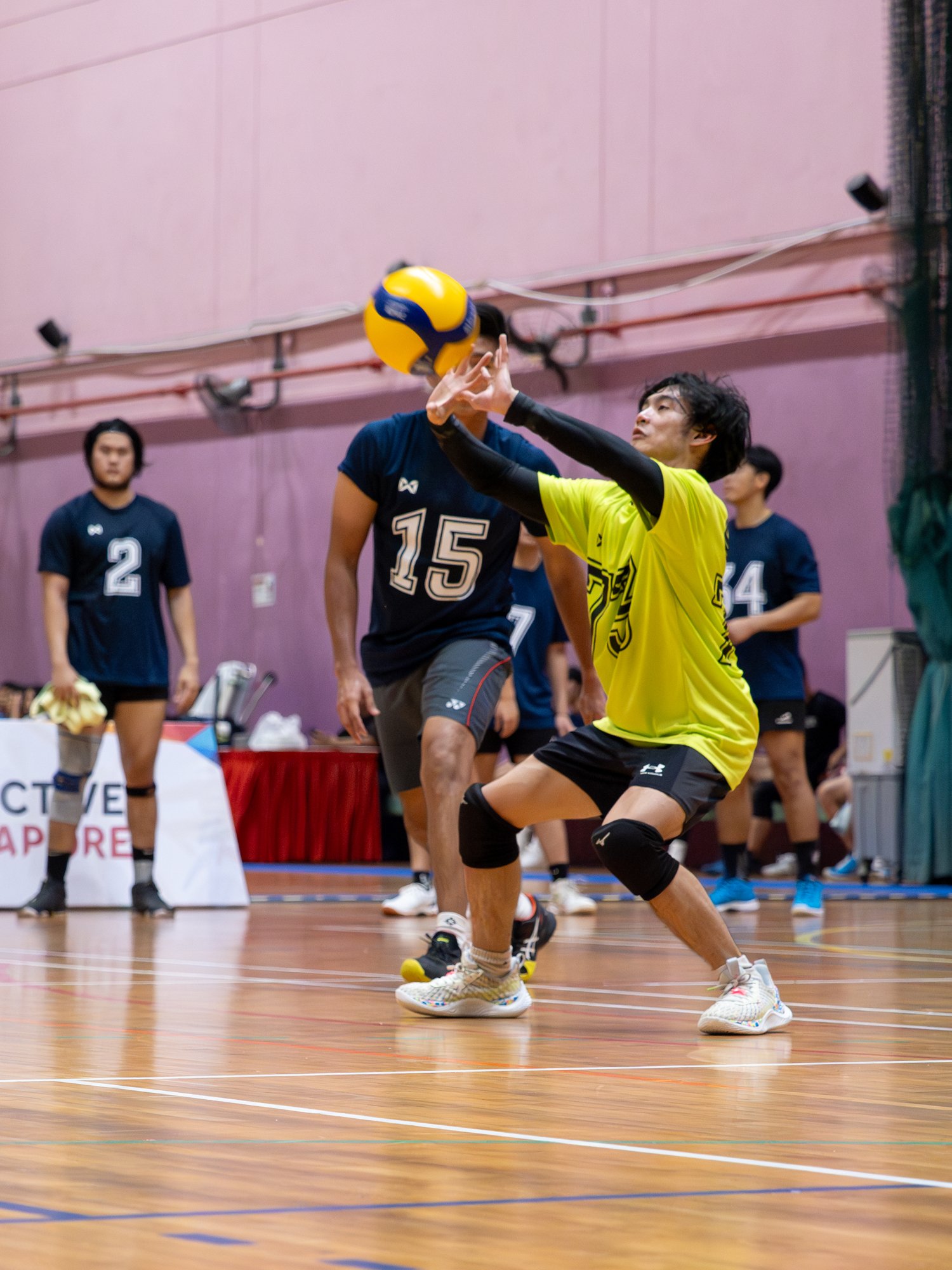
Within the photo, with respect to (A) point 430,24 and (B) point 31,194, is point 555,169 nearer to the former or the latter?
(A) point 430,24

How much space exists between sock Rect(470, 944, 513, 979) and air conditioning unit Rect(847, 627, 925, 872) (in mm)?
7019

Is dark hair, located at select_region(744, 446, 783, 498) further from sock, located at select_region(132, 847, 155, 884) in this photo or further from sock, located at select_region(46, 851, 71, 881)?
sock, located at select_region(46, 851, 71, 881)

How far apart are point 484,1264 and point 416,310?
287 centimetres

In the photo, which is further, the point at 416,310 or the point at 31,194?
the point at 31,194

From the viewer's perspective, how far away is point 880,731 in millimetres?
10938

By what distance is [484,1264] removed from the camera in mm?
1650

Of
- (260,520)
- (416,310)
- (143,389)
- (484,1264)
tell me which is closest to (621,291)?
(260,520)

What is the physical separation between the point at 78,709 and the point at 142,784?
42 cm

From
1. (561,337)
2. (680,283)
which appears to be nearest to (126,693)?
(680,283)

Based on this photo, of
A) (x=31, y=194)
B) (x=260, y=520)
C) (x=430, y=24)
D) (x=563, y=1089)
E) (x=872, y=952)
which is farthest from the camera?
(x=31, y=194)

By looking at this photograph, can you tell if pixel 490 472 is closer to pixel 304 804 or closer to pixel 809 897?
pixel 809 897

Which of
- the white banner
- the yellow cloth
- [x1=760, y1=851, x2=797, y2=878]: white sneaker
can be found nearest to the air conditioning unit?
[x1=760, y1=851, x2=797, y2=878]: white sneaker

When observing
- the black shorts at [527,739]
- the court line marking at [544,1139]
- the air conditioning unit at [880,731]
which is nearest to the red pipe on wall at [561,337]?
the air conditioning unit at [880,731]

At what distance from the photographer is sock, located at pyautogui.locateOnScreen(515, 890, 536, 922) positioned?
4566 millimetres
